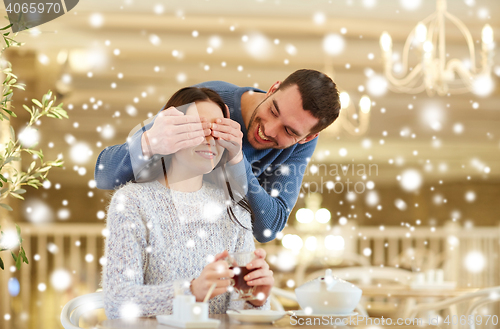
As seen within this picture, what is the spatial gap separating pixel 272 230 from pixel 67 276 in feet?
8.97

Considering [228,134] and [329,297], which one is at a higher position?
[228,134]

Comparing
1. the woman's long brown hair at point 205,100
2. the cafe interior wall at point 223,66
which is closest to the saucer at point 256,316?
the woman's long brown hair at point 205,100

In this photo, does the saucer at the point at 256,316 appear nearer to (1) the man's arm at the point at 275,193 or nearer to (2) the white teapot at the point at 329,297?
(2) the white teapot at the point at 329,297

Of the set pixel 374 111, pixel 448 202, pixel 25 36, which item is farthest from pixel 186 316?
pixel 448 202

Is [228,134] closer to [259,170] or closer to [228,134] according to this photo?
[228,134]

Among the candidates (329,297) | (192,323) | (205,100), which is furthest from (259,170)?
(192,323)

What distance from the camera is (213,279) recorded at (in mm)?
862

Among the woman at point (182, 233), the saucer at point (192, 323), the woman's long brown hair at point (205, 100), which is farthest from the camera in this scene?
the woman's long brown hair at point (205, 100)

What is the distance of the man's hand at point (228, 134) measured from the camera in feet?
3.45

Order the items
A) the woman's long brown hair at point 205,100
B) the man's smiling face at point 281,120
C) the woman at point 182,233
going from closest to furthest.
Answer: the woman at point 182,233
the woman's long brown hair at point 205,100
the man's smiling face at point 281,120

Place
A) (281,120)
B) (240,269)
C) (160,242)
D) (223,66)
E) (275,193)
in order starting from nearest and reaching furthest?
1. (240,269)
2. (160,242)
3. (281,120)
4. (275,193)
5. (223,66)

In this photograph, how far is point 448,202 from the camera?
6.47 m

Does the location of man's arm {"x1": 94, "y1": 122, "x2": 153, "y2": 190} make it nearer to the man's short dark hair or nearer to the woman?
the woman

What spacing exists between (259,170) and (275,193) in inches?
3.7
